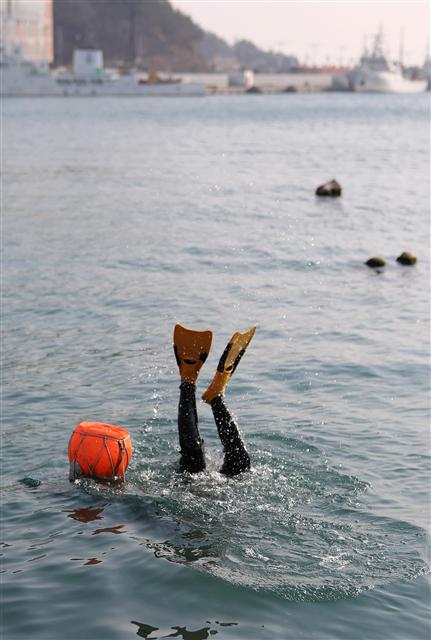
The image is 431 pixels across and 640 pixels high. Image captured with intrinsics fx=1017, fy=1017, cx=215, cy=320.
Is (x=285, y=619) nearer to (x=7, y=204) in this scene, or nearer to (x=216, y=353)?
(x=216, y=353)

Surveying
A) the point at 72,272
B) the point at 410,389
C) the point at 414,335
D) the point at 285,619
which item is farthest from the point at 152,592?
the point at 72,272

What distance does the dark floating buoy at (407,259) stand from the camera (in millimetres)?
28266

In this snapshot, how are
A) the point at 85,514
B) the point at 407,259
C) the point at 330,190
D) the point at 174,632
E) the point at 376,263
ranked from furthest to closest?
the point at 330,190, the point at 407,259, the point at 376,263, the point at 85,514, the point at 174,632

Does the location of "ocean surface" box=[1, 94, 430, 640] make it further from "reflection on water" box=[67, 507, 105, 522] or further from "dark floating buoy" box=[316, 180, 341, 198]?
"dark floating buoy" box=[316, 180, 341, 198]

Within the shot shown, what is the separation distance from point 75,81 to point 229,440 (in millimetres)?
166337

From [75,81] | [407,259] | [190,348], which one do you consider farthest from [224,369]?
[75,81]

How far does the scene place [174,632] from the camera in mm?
9414

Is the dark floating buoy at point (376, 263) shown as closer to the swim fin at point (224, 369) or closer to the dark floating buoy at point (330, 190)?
the swim fin at point (224, 369)

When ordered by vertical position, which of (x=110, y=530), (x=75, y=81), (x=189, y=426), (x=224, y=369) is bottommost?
(x=110, y=530)

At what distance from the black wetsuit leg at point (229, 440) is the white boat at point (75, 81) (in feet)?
520

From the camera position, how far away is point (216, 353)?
1884cm

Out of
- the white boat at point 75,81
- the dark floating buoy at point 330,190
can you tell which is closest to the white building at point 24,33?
the white boat at point 75,81

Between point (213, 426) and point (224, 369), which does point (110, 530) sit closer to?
point (224, 369)

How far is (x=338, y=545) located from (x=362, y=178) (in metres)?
43.0
